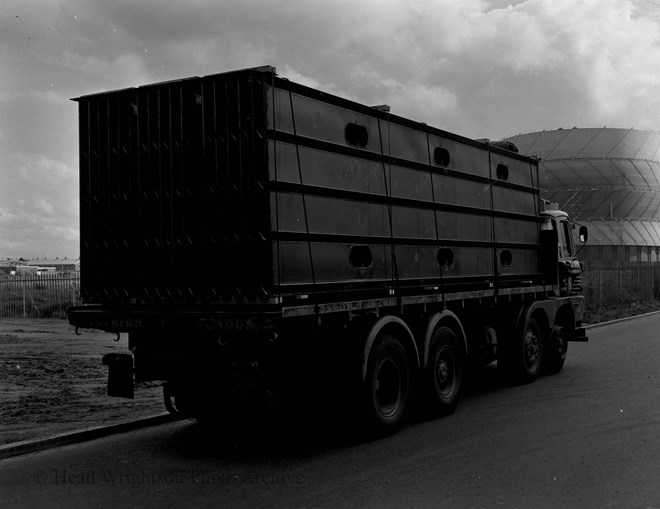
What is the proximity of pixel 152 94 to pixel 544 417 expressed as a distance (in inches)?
215

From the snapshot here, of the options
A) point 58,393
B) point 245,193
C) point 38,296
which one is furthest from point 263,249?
point 38,296

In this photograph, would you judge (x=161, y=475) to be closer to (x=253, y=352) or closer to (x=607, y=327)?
(x=253, y=352)

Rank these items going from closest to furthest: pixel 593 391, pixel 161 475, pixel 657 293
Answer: pixel 161 475
pixel 593 391
pixel 657 293

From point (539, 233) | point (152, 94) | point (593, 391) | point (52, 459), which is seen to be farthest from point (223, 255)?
point (539, 233)

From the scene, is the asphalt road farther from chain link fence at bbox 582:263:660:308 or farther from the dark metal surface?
chain link fence at bbox 582:263:660:308

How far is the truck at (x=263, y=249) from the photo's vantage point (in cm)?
661

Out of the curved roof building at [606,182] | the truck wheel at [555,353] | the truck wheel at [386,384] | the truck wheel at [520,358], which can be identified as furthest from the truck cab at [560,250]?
the curved roof building at [606,182]

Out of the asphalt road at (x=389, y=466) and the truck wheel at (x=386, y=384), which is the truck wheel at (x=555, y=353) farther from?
the truck wheel at (x=386, y=384)

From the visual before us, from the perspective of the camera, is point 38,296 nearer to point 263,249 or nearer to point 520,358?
point 520,358

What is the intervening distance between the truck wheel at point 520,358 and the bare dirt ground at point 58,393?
16.2ft

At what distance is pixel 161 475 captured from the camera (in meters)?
6.18

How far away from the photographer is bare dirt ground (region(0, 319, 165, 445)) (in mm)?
8289

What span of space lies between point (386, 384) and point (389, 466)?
149 centimetres

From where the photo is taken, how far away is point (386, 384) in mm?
7734
